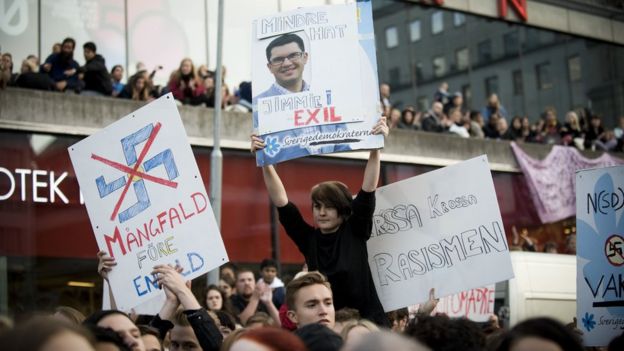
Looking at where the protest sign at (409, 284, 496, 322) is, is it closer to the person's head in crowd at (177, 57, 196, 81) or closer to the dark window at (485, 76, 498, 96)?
the person's head in crowd at (177, 57, 196, 81)

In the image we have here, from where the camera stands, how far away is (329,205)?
286 inches

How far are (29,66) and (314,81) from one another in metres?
11.1

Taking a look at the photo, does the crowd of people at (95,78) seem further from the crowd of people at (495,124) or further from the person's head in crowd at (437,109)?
the person's head in crowd at (437,109)

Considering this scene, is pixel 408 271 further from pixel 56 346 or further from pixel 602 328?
pixel 56 346

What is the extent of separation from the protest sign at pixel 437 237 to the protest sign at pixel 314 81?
74cm

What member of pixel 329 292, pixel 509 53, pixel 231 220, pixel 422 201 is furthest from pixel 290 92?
pixel 509 53

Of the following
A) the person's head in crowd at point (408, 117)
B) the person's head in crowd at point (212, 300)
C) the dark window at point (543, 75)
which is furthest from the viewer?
the dark window at point (543, 75)

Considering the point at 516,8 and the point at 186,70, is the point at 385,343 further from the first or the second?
the point at 516,8

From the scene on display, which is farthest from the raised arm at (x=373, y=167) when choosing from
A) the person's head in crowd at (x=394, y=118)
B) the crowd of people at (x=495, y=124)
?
the person's head in crowd at (x=394, y=118)

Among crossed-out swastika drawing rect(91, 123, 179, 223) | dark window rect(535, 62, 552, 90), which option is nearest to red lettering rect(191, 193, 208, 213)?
crossed-out swastika drawing rect(91, 123, 179, 223)

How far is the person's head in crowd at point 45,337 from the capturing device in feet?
10.5

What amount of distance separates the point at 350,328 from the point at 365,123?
223 cm

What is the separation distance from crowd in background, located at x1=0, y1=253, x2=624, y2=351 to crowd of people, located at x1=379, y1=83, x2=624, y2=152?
48.6ft

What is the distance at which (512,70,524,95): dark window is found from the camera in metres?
30.6
